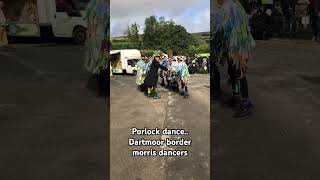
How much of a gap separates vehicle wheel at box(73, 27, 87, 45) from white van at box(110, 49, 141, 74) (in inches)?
23.3

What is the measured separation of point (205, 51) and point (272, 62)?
199 centimetres

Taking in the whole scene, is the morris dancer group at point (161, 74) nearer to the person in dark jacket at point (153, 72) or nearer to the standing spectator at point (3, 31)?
the person in dark jacket at point (153, 72)

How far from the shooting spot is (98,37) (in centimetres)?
514

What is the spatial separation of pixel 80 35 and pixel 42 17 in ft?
7.33

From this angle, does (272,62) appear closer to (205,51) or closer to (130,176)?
(205,51)

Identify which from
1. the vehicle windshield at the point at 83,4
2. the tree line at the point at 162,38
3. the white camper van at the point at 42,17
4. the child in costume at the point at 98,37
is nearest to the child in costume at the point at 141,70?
the tree line at the point at 162,38

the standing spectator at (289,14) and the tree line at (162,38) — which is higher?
the standing spectator at (289,14)

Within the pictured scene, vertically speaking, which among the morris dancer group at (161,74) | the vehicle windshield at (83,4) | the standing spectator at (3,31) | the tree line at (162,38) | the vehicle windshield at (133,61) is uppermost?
the vehicle windshield at (83,4)

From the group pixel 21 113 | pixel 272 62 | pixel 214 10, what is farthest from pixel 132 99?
pixel 272 62

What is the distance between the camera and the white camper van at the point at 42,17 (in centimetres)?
661

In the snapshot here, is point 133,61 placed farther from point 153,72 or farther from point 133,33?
point 133,33

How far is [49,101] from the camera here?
605cm

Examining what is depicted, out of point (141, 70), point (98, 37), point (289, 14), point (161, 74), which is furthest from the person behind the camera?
point (289, 14)

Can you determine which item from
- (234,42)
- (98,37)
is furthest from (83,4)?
(234,42)
